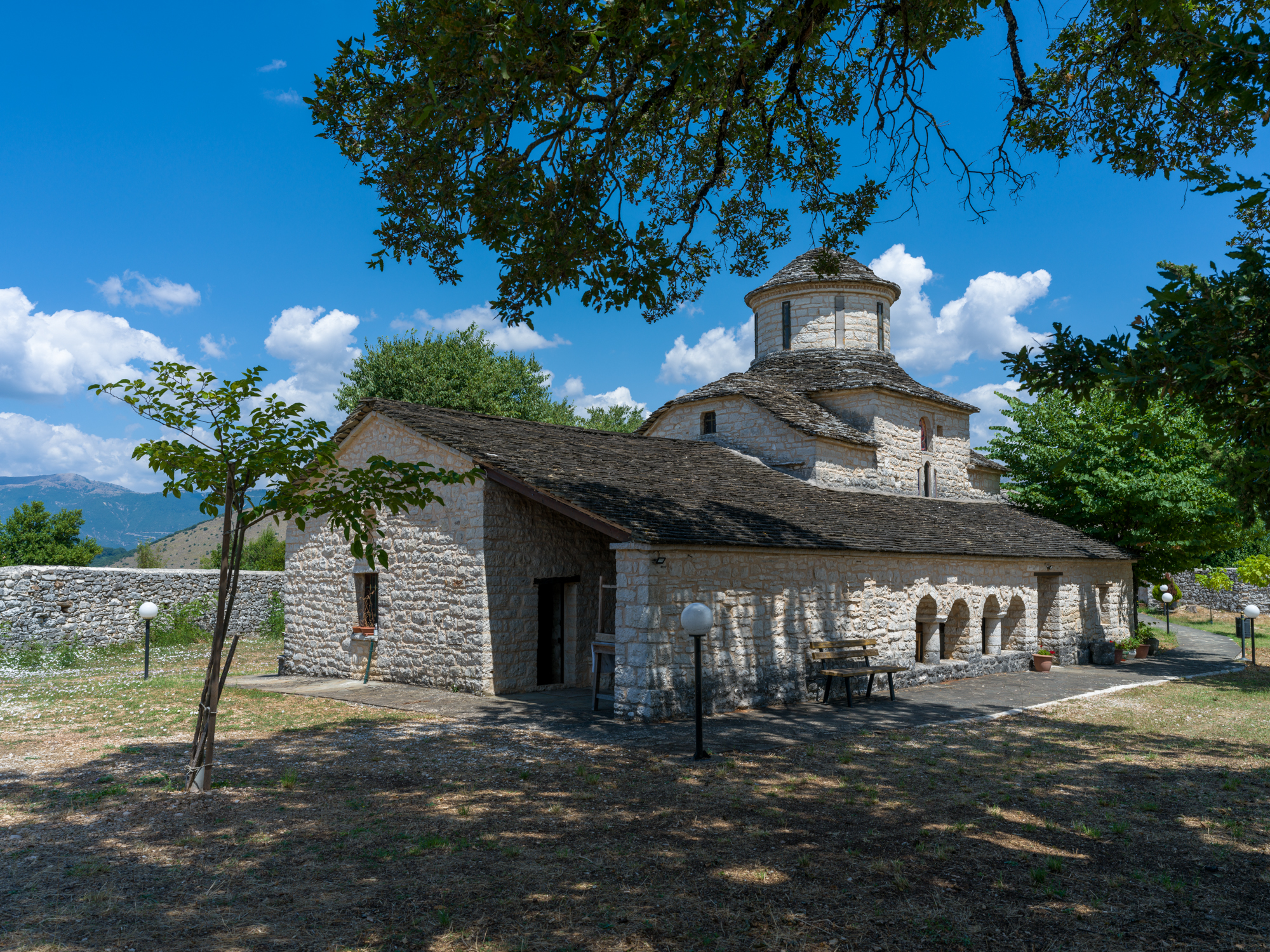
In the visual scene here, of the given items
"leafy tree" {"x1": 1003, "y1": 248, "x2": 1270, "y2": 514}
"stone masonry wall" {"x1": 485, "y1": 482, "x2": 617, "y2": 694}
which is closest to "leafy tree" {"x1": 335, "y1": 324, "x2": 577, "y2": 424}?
"stone masonry wall" {"x1": 485, "y1": 482, "x2": 617, "y2": 694}

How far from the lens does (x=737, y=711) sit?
1174 cm

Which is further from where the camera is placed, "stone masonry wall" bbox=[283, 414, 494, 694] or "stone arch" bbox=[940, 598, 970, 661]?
"stone arch" bbox=[940, 598, 970, 661]

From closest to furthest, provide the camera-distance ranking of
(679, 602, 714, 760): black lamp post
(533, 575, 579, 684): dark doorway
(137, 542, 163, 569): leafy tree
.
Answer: (679, 602, 714, 760): black lamp post
(533, 575, 579, 684): dark doorway
(137, 542, 163, 569): leafy tree

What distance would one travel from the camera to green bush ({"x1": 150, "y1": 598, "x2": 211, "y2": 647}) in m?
19.6

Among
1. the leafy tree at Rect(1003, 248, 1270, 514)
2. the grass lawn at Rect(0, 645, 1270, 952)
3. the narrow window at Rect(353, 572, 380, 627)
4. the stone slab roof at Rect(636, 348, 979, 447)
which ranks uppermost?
the stone slab roof at Rect(636, 348, 979, 447)

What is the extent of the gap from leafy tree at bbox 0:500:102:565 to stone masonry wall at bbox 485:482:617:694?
3008 centimetres

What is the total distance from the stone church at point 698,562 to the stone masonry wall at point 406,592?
37 mm

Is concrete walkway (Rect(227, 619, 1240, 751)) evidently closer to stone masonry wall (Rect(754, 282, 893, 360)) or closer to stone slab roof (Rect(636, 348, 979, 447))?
stone slab roof (Rect(636, 348, 979, 447))

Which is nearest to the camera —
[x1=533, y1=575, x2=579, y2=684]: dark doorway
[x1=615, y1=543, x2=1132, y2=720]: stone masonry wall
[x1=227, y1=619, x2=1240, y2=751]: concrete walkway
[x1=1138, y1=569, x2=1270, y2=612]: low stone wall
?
[x1=227, y1=619, x2=1240, y2=751]: concrete walkway

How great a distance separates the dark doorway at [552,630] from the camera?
14.0 metres

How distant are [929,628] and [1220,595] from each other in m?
29.1

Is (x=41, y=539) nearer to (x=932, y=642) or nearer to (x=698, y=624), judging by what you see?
(x=932, y=642)

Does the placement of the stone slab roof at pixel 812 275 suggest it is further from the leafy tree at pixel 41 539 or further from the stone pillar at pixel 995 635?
the leafy tree at pixel 41 539

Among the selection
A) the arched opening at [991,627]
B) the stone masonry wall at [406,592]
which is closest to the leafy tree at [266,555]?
the stone masonry wall at [406,592]
